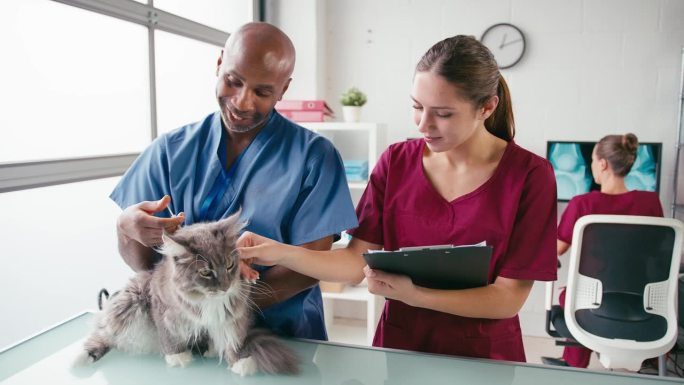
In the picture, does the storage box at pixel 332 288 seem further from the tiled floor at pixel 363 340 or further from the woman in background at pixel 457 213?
the woman in background at pixel 457 213

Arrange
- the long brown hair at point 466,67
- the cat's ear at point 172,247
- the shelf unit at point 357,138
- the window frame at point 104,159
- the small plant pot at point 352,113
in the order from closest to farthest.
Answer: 1. the cat's ear at point 172,247
2. the long brown hair at point 466,67
3. the window frame at point 104,159
4. the shelf unit at point 357,138
5. the small plant pot at point 352,113

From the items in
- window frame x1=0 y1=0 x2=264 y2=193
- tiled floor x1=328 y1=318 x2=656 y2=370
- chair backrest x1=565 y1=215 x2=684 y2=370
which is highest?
window frame x1=0 y1=0 x2=264 y2=193

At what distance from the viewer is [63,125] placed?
214 cm

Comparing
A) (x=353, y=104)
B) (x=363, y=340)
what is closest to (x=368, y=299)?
(x=363, y=340)

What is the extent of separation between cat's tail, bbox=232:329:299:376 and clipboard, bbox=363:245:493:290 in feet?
0.83

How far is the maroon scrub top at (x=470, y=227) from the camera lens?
1311mm

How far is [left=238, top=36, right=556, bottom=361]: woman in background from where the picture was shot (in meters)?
1.25

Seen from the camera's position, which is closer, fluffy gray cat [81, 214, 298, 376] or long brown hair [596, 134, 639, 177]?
fluffy gray cat [81, 214, 298, 376]

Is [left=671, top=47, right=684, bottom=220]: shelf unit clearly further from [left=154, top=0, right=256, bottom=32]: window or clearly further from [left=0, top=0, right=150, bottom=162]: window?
[left=0, top=0, right=150, bottom=162]: window

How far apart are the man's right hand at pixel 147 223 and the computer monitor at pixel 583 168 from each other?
2933 millimetres

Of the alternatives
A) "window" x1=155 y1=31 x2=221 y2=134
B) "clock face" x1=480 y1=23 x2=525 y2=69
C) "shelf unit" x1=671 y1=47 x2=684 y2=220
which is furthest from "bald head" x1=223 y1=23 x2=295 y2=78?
"shelf unit" x1=671 y1=47 x2=684 y2=220

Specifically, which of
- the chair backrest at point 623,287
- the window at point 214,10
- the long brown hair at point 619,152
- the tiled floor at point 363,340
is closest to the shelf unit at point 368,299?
the tiled floor at point 363,340

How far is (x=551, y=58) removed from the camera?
11.7 ft

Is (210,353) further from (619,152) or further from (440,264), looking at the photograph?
(619,152)
